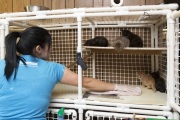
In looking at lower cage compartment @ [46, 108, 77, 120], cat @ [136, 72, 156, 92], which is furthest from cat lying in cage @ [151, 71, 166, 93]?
lower cage compartment @ [46, 108, 77, 120]

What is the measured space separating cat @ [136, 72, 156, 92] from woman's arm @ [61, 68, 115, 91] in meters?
0.34

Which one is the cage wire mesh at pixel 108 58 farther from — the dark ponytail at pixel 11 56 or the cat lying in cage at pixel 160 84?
the dark ponytail at pixel 11 56

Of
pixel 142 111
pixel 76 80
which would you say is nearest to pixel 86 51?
pixel 76 80

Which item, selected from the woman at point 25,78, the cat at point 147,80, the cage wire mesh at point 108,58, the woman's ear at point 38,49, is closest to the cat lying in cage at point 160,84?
the cat at point 147,80

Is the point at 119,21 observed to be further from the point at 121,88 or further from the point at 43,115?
the point at 43,115

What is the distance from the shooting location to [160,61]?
5.08ft

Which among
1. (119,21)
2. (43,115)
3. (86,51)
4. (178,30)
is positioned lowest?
(43,115)

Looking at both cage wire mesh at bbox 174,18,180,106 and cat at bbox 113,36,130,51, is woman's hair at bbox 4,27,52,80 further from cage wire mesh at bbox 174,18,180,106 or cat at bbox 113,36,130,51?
cage wire mesh at bbox 174,18,180,106

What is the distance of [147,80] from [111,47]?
1.47ft

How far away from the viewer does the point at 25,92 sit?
108 cm

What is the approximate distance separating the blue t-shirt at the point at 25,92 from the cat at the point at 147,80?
0.75 m

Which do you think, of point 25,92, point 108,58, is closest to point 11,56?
point 25,92

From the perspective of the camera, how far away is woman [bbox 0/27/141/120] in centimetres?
109

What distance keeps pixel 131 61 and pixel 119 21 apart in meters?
0.37
